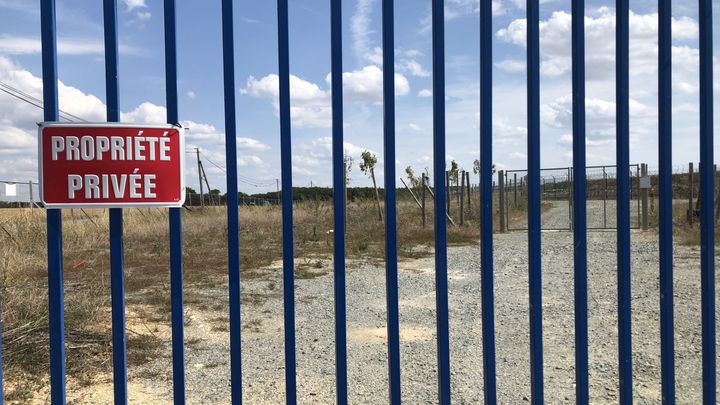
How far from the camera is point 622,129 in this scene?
223 centimetres

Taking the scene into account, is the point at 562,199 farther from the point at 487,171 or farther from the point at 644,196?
the point at 487,171

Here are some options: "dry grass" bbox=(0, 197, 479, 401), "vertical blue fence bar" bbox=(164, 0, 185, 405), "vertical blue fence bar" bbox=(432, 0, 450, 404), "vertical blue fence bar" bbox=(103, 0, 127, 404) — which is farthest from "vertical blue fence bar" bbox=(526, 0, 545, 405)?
"dry grass" bbox=(0, 197, 479, 401)

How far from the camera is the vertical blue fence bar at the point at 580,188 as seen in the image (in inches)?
84.8

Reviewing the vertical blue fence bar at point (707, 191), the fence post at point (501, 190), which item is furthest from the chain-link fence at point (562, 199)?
the vertical blue fence bar at point (707, 191)

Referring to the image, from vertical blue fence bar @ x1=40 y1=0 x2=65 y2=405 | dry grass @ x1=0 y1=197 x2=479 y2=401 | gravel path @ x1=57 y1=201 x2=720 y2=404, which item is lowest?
gravel path @ x1=57 y1=201 x2=720 y2=404

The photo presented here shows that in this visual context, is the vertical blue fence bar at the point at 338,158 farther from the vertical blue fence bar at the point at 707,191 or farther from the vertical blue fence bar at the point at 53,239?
the vertical blue fence bar at the point at 707,191

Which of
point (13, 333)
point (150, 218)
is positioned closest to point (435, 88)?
point (13, 333)

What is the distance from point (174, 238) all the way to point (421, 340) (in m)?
3.83

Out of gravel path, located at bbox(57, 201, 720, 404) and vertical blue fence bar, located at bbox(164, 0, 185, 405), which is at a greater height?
vertical blue fence bar, located at bbox(164, 0, 185, 405)

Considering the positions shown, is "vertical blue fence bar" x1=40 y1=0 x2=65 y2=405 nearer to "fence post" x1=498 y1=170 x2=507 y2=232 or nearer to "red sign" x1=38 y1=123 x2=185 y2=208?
"red sign" x1=38 y1=123 x2=185 y2=208

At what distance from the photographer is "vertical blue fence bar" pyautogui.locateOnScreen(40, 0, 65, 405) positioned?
1785mm

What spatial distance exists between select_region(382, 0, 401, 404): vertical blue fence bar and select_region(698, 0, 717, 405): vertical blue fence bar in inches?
60.4

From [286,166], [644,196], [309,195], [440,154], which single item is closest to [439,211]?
[440,154]

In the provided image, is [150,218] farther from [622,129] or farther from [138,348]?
[622,129]
